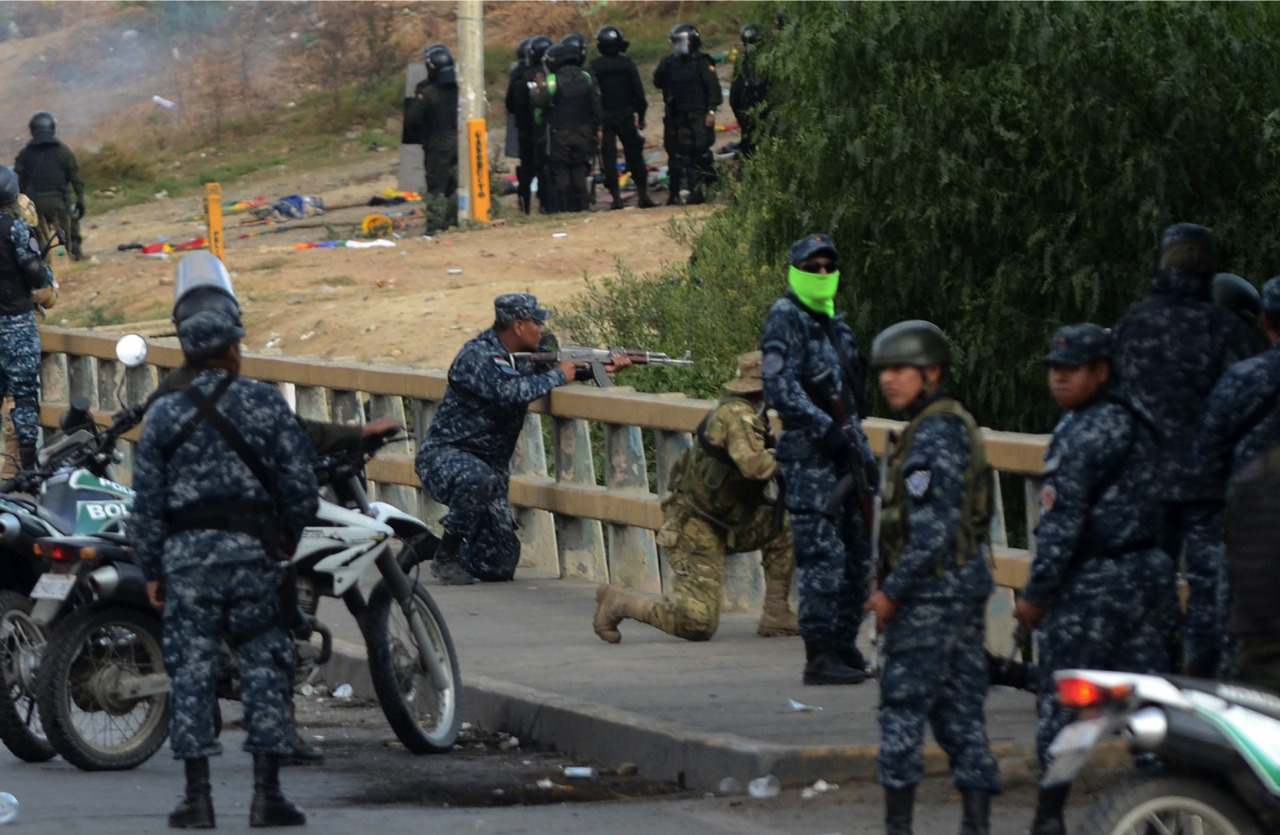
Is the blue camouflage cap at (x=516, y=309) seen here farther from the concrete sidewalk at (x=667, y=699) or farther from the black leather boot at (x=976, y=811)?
the black leather boot at (x=976, y=811)

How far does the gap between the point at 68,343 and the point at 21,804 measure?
9.20 metres

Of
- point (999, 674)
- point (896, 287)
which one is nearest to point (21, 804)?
point (999, 674)

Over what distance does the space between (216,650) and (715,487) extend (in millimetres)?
2837

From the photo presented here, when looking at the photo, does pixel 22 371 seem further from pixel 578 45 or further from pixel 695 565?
pixel 578 45

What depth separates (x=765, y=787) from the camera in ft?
24.2

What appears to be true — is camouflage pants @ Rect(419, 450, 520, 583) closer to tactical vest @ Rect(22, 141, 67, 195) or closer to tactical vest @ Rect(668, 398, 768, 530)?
tactical vest @ Rect(668, 398, 768, 530)

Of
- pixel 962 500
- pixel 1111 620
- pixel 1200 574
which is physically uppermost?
pixel 962 500

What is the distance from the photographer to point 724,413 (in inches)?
356

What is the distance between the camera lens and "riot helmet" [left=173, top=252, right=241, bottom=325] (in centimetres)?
764

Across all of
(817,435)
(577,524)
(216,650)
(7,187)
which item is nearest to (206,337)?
(216,650)

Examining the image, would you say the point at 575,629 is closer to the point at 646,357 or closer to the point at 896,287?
the point at 646,357

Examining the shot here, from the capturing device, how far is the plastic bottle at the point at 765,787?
7367mm

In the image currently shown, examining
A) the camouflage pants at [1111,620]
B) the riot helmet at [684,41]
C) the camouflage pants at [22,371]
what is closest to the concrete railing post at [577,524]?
the camouflage pants at [22,371]

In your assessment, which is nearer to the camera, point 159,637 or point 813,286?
point 159,637
